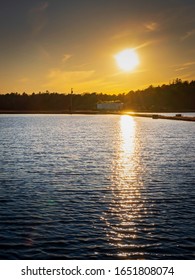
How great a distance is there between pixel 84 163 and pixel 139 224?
30.0 meters

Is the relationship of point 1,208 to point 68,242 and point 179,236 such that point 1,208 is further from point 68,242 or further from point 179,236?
point 179,236

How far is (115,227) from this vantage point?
2678cm

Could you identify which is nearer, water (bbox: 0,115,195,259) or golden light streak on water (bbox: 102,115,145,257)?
water (bbox: 0,115,195,259)

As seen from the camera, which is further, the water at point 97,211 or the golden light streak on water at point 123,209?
the golden light streak on water at point 123,209

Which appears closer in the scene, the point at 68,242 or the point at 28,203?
the point at 68,242

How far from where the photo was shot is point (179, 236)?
25.1 m

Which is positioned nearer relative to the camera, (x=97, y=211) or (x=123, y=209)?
(x=97, y=211)

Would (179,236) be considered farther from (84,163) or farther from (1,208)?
(84,163)

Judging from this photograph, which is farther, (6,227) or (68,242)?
(6,227)
